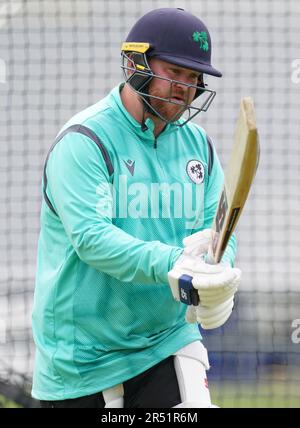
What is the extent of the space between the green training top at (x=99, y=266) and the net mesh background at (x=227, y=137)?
355 centimetres

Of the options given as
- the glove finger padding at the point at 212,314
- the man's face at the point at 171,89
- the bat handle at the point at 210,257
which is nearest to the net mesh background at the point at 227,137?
the man's face at the point at 171,89

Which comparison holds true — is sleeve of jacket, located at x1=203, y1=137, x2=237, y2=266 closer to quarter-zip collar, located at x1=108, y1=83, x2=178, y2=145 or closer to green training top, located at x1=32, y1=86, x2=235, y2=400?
green training top, located at x1=32, y1=86, x2=235, y2=400

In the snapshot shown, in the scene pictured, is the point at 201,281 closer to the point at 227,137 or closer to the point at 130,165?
the point at 130,165

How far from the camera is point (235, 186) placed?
3352 millimetres

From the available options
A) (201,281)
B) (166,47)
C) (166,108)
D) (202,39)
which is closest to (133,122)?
(166,108)

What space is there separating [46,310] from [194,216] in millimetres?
654

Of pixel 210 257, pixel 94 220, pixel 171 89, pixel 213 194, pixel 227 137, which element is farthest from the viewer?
pixel 227 137

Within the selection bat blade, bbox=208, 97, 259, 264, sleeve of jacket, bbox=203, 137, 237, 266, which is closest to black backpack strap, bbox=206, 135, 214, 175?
sleeve of jacket, bbox=203, 137, 237, 266

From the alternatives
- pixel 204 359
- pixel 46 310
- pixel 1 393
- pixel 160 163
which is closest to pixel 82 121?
pixel 160 163

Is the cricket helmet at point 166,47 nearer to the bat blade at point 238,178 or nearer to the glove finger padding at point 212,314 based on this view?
the bat blade at point 238,178

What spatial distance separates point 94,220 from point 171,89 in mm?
571

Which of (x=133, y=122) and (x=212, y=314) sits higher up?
(x=133, y=122)

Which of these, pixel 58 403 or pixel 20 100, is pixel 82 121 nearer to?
pixel 58 403

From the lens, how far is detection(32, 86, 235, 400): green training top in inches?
154
